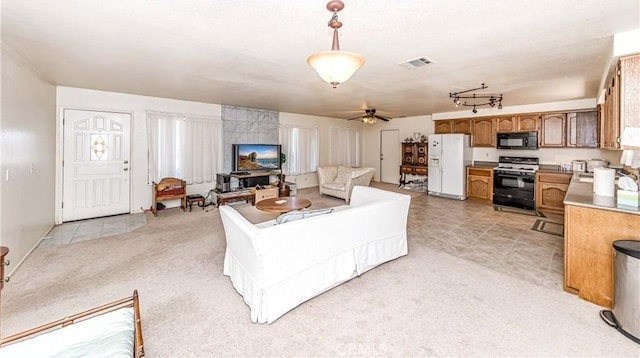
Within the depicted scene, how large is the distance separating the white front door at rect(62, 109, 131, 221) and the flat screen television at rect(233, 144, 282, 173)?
219 centimetres

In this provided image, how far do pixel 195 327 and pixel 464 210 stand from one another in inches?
219

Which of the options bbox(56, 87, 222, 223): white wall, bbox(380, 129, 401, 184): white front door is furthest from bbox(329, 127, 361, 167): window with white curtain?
bbox(56, 87, 222, 223): white wall

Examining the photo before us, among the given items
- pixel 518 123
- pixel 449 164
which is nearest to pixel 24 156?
pixel 449 164

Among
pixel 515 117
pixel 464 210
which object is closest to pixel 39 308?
pixel 464 210

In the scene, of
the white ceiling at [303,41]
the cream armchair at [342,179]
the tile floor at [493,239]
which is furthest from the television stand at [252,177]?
the tile floor at [493,239]

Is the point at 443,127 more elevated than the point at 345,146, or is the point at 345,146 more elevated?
the point at 443,127

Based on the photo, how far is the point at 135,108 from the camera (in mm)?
5293

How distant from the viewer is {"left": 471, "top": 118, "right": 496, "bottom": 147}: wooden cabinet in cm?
669

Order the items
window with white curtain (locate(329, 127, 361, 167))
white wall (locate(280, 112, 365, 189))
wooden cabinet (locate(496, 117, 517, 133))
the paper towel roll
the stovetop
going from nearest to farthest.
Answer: the paper towel roll → the stovetop → wooden cabinet (locate(496, 117, 517, 133)) → white wall (locate(280, 112, 365, 189)) → window with white curtain (locate(329, 127, 361, 167))

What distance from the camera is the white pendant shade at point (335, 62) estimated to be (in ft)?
6.21

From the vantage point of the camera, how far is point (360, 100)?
576 cm

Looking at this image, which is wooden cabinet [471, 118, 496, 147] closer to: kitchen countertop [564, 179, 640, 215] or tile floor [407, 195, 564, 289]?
tile floor [407, 195, 564, 289]

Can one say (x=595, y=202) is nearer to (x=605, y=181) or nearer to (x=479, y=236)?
(x=605, y=181)

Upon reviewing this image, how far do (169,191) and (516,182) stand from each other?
24.6ft
